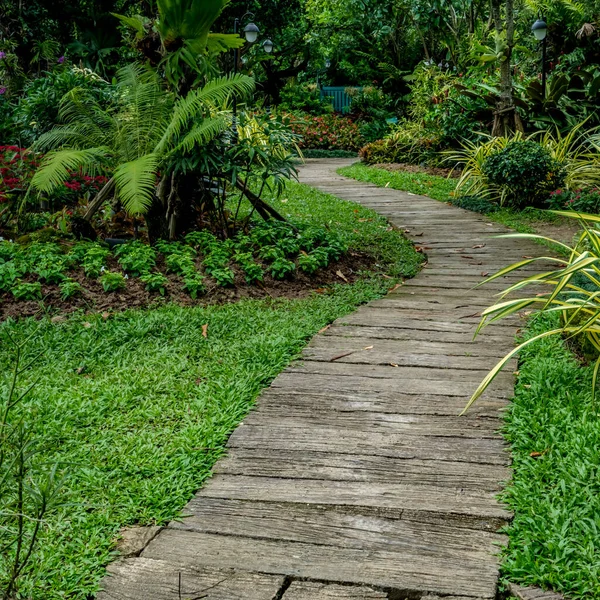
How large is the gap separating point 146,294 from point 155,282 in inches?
4.2

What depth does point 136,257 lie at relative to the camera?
18.8 ft

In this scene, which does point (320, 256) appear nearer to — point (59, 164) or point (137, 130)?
point (137, 130)

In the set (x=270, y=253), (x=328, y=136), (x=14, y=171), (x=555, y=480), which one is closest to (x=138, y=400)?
(x=555, y=480)

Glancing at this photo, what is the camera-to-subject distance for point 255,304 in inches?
209

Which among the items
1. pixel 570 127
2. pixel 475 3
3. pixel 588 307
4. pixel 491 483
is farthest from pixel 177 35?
pixel 475 3

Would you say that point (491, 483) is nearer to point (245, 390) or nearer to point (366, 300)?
point (245, 390)

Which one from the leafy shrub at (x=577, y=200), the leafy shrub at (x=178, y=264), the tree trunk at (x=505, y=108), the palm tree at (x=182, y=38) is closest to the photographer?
the leafy shrub at (x=178, y=264)

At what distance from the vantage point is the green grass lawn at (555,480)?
7.57 ft

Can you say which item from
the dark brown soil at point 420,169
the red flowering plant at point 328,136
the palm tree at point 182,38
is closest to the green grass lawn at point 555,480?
the palm tree at point 182,38

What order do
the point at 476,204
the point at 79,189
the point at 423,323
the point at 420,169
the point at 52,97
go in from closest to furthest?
the point at 423,323, the point at 79,189, the point at 52,97, the point at 476,204, the point at 420,169

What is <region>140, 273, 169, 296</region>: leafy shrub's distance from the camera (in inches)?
214

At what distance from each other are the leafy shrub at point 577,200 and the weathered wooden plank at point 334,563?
6.42 m

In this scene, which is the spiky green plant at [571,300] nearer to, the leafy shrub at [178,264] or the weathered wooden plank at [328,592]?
the weathered wooden plank at [328,592]

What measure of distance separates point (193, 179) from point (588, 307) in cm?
381
